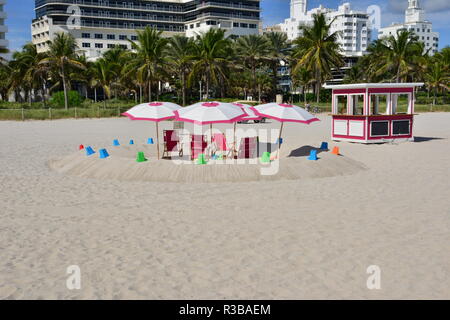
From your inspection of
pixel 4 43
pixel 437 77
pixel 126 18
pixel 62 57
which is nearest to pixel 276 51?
pixel 437 77

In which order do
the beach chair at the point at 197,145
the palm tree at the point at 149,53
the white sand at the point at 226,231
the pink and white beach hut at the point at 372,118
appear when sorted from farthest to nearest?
the palm tree at the point at 149,53
the pink and white beach hut at the point at 372,118
the beach chair at the point at 197,145
the white sand at the point at 226,231

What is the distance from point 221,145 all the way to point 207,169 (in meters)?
2.90

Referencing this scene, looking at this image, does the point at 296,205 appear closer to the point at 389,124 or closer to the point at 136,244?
the point at 136,244

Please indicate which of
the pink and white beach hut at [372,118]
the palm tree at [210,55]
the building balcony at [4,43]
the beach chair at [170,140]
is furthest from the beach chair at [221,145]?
the building balcony at [4,43]

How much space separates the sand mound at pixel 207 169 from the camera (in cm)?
1107

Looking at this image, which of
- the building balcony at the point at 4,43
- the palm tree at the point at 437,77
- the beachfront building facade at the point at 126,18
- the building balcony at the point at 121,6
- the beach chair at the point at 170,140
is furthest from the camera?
the building balcony at the point at 121,6

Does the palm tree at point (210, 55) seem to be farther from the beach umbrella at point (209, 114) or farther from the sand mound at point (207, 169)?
the beach umbrella at point (209, 114)

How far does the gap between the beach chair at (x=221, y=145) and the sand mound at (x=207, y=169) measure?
4.83 feet

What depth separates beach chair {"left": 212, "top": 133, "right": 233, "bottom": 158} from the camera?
14.0 meters

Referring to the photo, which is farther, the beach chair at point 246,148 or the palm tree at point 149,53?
the palm tree at point 149,53

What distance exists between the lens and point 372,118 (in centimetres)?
1841

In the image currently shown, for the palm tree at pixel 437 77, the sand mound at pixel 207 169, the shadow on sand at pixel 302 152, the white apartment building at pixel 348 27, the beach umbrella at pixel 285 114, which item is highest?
the white apartment building at pixel 348 27

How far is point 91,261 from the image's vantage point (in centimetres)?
566
